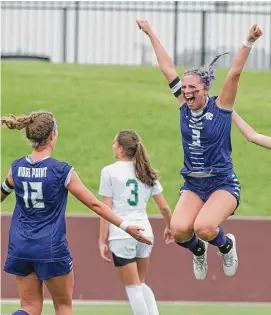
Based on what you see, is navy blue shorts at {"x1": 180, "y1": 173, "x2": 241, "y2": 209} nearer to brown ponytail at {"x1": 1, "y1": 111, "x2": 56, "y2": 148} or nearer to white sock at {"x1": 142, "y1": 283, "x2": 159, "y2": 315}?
white sock at {"x1": 142, "y1": 283, "x2": 159, "y2": 315}

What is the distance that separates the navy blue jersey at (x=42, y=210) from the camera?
8.09 metres

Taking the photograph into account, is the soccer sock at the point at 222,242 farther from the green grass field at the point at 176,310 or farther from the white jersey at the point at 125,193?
the green grass field at the point at 176,310

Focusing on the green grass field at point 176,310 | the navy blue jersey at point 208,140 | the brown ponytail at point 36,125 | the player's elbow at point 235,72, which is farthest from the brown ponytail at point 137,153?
the green grass field at point 176,310

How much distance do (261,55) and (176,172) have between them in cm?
764

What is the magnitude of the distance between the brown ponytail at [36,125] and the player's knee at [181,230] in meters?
1.99

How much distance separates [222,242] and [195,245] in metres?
0.29

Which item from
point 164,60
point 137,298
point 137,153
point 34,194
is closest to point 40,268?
point 34,194

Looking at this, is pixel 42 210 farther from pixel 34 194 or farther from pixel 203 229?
pixel 203 229

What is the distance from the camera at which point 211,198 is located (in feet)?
31.6

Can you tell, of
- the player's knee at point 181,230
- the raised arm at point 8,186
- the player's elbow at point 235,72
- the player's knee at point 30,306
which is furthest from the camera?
the player's knee at point 181,230

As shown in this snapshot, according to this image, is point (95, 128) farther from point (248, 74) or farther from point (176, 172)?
point (248, 74)

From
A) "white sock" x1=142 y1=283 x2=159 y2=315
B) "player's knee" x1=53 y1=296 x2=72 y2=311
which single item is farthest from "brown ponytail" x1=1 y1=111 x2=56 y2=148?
"white sock" x1=142 y1=283 x2=159 y2=315

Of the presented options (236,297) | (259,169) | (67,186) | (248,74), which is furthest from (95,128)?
(67,186)

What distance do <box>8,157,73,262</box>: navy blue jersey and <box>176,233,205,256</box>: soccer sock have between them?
2.06m
